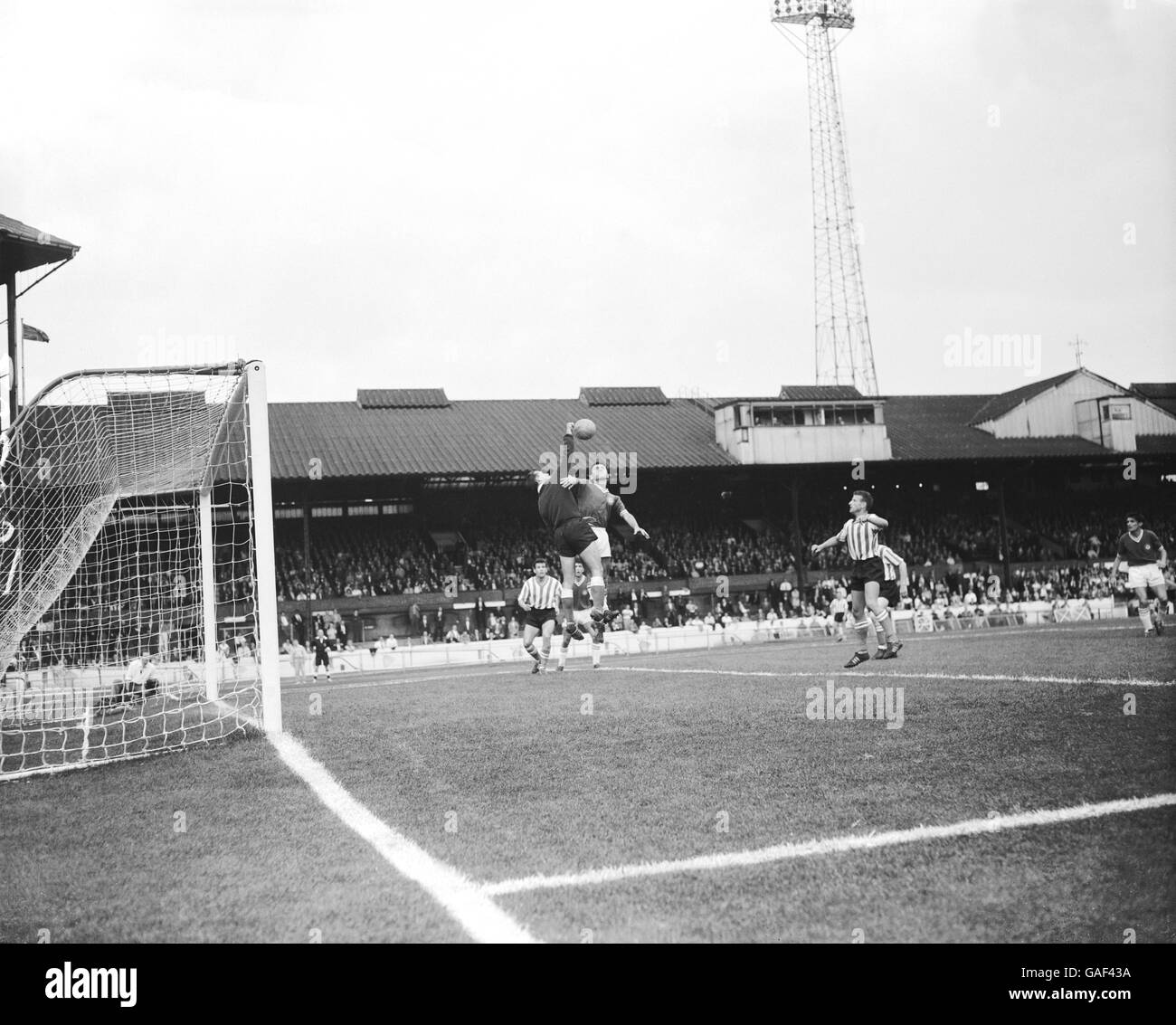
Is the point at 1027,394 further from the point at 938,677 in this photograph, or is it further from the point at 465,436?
the point at 938,677

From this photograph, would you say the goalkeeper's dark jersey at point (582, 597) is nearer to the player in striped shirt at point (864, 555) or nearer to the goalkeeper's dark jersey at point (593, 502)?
the player in striped shirt at point (864, 555)

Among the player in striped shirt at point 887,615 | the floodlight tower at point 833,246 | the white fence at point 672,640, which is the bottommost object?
the white fence at point 672,640

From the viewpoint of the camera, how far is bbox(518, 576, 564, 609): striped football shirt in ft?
48.4

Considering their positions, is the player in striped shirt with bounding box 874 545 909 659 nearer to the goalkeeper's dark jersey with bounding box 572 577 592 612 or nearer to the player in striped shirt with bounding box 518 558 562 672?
the player in striped shirt with bounding box 518 558 562 672

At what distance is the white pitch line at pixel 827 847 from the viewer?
12.3 feet

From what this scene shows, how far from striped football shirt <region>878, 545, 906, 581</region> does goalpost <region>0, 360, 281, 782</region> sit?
7144mm

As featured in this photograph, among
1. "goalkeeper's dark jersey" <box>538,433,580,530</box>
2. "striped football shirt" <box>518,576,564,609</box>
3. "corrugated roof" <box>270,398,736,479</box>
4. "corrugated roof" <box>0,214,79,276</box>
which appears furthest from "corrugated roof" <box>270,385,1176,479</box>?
"goalkeeper's dark jersey" <box>538,433,580,530</box>

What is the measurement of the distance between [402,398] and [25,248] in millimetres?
26151

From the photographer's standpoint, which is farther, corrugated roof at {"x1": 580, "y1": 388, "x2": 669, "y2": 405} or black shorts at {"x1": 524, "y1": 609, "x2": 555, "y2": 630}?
corrugated roof at {"x1": 580, "y1": 388, "x2": 669, "y2": 405}

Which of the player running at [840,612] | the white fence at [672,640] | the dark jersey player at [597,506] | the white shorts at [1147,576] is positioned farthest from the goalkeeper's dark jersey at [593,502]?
the player running at [840,612]

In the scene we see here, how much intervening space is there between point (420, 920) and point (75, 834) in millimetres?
2429

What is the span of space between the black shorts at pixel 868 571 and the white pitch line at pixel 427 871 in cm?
769

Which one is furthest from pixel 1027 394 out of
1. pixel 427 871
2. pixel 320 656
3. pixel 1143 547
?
pixel 427 871
